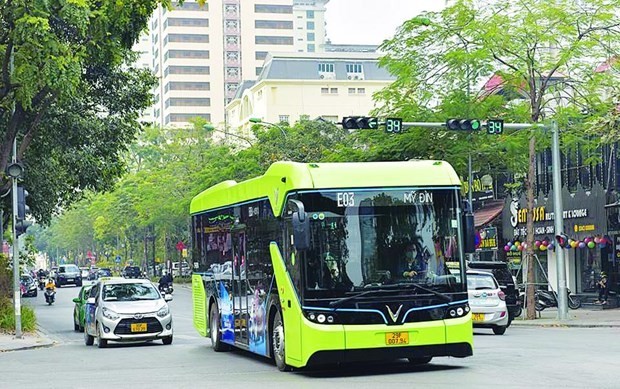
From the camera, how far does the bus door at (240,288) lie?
61.6ft

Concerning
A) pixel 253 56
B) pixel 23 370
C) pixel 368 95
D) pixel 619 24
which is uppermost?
pixel 253 56

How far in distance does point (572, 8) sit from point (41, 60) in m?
17.0

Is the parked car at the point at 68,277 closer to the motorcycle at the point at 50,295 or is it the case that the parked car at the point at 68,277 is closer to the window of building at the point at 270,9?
the motorcycle at the point at 50,295

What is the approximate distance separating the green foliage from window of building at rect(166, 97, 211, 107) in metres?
122

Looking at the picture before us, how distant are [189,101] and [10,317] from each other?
12340cm

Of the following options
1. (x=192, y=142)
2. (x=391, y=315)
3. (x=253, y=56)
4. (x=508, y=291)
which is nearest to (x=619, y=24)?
(x=508, y=291)

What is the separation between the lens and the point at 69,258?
180 metres

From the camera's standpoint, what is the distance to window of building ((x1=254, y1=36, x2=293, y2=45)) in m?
156

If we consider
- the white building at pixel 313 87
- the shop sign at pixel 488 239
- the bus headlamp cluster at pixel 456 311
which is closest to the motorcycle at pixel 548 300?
the shop sign at pixel 488 239

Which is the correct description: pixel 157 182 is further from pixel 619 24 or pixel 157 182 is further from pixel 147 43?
pixel 147 43

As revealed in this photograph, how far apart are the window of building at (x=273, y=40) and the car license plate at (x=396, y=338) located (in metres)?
143

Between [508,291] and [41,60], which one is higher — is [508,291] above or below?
below

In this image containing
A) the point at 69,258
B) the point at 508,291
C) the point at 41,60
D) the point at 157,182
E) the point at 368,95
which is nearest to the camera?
the point at 41,60

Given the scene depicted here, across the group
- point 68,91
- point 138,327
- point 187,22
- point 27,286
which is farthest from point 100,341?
point 187,22
